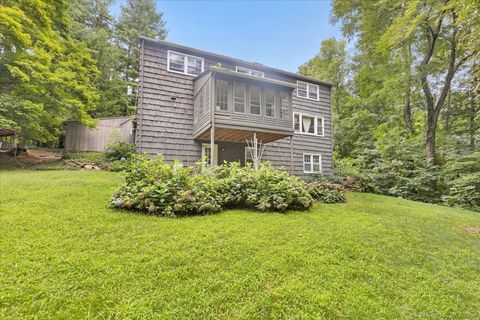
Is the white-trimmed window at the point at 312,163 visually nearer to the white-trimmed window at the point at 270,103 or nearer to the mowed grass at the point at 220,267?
the white-trimmed window at the point at 270,103

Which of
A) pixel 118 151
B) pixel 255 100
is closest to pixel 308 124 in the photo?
pixel 255 100

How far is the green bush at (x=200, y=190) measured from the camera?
4758mm

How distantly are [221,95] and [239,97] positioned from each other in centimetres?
72

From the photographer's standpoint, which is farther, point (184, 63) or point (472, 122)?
point (472, 122)

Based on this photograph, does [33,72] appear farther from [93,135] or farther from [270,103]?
[270,103]

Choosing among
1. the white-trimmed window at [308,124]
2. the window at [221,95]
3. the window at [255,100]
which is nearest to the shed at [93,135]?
the window at [221,95]

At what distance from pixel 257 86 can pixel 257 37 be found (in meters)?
11.3

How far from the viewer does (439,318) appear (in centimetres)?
239

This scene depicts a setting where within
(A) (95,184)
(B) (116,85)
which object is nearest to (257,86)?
(A) (95,184)

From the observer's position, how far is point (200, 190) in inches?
209

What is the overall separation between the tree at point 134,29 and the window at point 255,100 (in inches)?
541

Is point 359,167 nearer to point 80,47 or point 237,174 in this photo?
point 237,174

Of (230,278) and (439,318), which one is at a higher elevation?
(230,278)

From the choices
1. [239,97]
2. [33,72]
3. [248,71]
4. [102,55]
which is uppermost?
[102,55]
